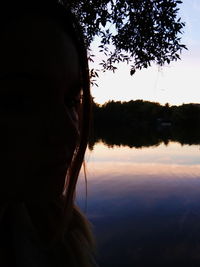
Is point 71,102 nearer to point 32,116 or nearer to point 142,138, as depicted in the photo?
point 32,116

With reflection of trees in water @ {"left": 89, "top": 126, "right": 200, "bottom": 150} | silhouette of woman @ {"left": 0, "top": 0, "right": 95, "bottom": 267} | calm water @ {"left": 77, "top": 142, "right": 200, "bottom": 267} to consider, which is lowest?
reflection of trees in water @ {"left": 89, "top": 126, "right": 200, "bottom": 150}

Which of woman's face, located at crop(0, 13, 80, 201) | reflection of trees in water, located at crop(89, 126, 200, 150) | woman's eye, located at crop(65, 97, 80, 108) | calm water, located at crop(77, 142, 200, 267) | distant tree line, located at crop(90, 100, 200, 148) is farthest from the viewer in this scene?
distant tree line, located at crop(90, 100, 200, 148)

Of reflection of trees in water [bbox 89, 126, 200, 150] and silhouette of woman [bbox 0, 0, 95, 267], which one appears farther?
reflection of trees in water [bbox 89, 126, 200, 150]

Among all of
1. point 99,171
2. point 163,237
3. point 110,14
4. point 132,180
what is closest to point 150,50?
point 110,14

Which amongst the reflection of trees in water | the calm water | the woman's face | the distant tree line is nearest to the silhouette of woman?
the woman's face

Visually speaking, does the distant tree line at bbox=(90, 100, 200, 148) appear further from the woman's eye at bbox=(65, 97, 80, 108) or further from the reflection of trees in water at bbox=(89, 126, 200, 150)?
the woman's eye at bbox=(65, 97, 80, 108)

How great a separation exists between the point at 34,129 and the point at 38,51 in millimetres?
318

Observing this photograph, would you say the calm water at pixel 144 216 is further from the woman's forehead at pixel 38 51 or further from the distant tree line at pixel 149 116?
the distant tree line at pixel 149 116

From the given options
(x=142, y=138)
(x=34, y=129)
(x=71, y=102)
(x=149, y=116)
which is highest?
(x=149, y=116)

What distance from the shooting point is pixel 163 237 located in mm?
9258

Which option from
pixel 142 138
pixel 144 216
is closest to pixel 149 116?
pixel 142 138

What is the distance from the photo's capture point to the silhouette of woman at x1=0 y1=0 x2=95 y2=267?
1.05 meters

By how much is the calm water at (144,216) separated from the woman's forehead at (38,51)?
98.2 inches

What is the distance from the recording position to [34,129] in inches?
42.6
